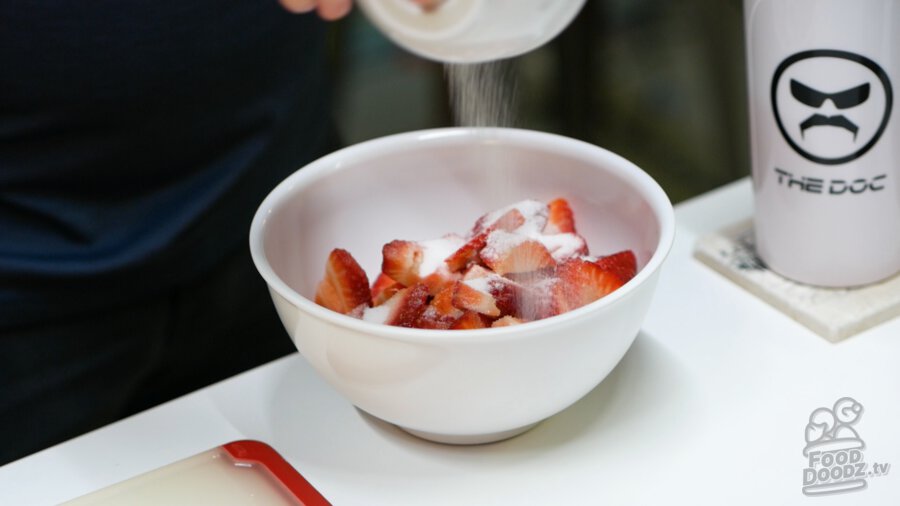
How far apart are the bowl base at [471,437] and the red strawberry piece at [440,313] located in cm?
7

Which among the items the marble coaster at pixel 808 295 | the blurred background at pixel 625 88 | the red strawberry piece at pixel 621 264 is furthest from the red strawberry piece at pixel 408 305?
the blurred background at pixel 625 88

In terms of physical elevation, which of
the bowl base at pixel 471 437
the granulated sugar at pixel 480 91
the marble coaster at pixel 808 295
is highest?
the granulated sugar at pixel 480 91

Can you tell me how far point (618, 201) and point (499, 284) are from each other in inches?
5.1

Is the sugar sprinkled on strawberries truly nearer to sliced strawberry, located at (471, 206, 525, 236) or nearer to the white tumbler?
sliced strawberry, located at (471, 206, 525, 236)

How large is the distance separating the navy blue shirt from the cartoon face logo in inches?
17.1

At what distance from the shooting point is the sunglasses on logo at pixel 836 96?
0.66 m

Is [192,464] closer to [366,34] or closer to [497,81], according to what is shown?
[497,81]

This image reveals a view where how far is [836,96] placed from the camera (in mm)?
663

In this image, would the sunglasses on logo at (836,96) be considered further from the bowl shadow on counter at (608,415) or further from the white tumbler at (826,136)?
the bowl shadow on counter at (608,415)

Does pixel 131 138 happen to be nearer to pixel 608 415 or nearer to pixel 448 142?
pixel 448 142

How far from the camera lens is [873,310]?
2.32ft

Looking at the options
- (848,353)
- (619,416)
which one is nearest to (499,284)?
(619,416)

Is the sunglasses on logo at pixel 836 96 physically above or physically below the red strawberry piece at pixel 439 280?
above

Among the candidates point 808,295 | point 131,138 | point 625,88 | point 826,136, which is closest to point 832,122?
point 826,136
